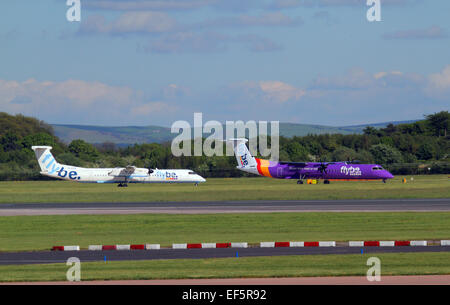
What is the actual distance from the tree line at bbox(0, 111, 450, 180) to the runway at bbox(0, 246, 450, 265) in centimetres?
9294

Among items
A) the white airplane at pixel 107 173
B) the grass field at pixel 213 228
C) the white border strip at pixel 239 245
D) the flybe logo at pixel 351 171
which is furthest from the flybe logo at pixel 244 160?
the white border strip at pixel 239 245

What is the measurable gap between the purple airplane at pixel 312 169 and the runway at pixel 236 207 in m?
31.8

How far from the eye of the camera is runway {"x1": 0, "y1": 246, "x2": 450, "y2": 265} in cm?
2700

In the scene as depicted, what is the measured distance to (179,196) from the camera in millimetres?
67188

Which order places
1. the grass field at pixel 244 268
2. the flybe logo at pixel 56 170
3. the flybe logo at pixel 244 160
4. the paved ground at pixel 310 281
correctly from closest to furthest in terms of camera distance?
the paved ground at pixel 310 281
the grass field at pixel 244 268
the flybe logo at pixel 56 170
the flybe logo at pixel 244 160

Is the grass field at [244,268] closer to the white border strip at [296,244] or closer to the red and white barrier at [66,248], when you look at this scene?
the white border strip at [296,244]

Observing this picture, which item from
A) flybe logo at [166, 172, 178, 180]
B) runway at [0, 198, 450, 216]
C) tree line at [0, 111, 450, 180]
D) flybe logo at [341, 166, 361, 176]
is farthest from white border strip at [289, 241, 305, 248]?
tree line at [0, 111, 450, 180]

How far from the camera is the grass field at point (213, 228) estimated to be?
3297cm

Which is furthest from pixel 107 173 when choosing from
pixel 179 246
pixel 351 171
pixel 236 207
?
pixel 179 246

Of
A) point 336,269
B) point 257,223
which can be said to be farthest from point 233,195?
point 336,269

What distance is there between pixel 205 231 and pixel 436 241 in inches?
490

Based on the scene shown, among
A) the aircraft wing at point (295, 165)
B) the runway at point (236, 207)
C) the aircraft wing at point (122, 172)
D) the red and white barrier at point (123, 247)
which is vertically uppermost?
the aircraft wing at point (295, 165)
